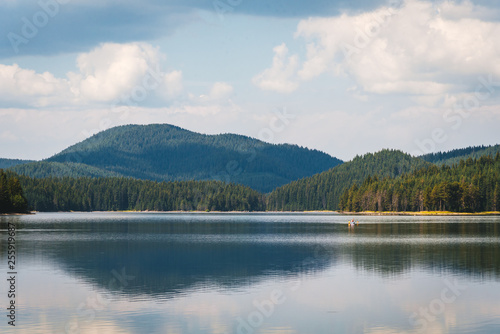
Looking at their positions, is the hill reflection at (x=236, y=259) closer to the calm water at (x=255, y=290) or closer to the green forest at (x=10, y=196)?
the calm water at (x=255, y=290)

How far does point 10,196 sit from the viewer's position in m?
183

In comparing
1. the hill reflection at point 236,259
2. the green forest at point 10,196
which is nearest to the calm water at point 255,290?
the hill reflection at point 236,259

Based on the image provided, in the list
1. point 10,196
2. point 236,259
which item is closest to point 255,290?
point 236,259

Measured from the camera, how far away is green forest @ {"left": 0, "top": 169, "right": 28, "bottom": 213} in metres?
176

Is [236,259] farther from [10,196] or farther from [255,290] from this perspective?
[10,196]

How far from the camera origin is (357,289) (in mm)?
42062

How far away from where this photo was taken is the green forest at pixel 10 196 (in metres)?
176

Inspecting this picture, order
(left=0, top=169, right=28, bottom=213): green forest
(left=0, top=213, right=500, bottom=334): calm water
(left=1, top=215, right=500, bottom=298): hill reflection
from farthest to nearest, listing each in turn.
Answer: (left=0, top=169, right=28, bottom=213): green forest < (left=1, top=215, right=500, bottom=298): hill reflection < (left=0, top=213, right=500, bottom=334): calm water

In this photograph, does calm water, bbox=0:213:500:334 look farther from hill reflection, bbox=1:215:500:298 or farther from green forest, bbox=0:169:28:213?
green forest, bbox=0:169:28:213

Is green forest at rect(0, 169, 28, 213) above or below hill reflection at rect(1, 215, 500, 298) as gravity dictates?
above

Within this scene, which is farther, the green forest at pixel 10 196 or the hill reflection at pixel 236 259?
the green forest at pixel 10 196

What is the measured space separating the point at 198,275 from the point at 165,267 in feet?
20.5

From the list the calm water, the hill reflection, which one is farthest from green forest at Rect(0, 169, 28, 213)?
the calm water

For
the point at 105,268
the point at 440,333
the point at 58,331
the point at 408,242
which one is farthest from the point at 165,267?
the point at 408,242
